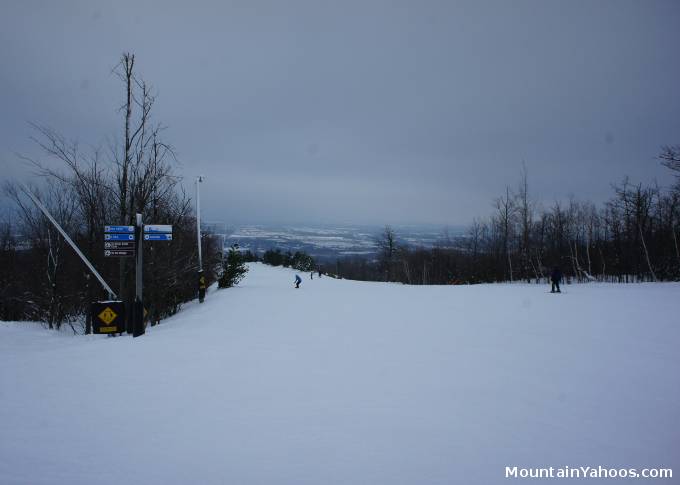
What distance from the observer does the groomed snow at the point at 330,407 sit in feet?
9.89

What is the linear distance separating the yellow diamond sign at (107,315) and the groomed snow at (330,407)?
45cm

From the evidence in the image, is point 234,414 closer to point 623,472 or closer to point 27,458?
point 27,458

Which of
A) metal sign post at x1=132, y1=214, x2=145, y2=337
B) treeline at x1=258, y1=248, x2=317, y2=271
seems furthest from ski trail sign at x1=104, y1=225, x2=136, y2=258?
treeline at x1=258, y1=248, x2=317, y2=271

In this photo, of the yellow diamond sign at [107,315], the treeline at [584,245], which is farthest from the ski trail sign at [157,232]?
the treeline at [584,245]

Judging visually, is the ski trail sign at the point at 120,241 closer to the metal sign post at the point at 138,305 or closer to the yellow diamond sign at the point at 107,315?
the metal sign post at the point at 138,305

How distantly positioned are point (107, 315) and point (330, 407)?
6110 millimetres

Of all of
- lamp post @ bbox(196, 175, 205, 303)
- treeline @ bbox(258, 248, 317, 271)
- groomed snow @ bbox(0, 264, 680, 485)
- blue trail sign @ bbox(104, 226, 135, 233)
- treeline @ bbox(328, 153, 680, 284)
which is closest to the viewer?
groomed snow @ bbox(0, 264, 680, 485)

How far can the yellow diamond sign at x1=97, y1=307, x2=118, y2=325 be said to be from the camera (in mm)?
7209

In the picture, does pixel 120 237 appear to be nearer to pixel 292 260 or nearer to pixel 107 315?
pixel 107 315

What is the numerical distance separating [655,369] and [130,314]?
429 inches

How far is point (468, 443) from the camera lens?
3.34m

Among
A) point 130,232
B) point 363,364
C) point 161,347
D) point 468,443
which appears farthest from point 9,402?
point 468,443

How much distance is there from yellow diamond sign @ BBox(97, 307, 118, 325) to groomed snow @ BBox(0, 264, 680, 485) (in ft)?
1.48

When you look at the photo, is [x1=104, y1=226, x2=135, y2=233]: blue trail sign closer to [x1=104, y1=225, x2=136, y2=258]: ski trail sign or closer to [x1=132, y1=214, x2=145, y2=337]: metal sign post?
[x1=104, y1=225, x2=136, y2=258]: ski trail sign
